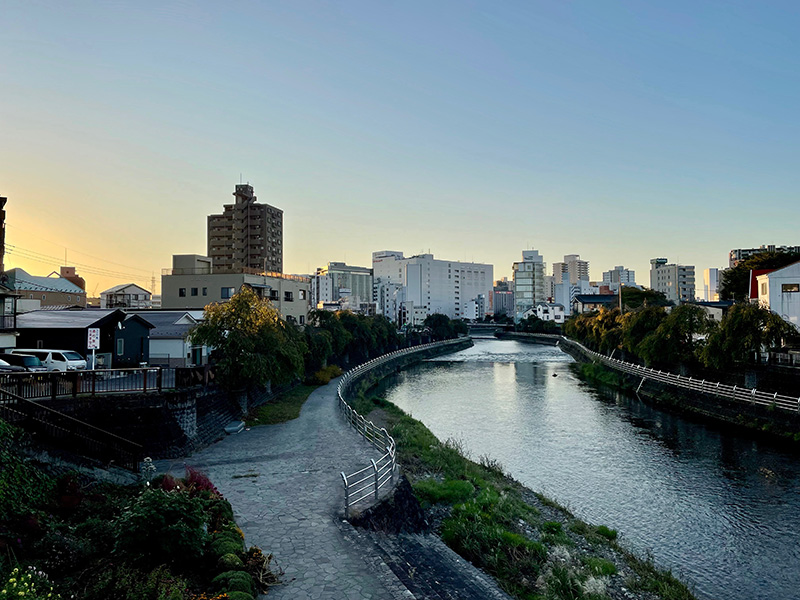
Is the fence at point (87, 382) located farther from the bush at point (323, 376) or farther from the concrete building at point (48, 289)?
the concrete building at point (48, 289)

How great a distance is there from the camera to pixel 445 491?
18688mm

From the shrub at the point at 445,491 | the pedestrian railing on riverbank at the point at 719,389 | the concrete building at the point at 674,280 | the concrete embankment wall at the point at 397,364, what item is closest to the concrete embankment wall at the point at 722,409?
the pedestrian railing on riverbank at the point at 719,389

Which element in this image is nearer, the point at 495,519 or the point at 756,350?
the point at 495,519

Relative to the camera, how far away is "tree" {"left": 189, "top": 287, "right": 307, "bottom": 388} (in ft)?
93.7

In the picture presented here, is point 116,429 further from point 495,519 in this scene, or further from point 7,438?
point 495,519

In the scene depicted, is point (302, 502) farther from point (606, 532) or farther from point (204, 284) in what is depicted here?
point (204, 284)

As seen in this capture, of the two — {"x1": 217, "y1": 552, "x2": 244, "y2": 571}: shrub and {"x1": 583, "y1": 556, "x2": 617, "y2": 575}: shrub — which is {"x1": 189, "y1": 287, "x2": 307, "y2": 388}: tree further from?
{"x1": 583, "y1": 556, "x2": 617, "y2": 575}: shrub

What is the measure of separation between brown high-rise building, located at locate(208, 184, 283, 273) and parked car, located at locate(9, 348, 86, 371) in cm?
9299

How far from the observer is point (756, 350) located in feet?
122

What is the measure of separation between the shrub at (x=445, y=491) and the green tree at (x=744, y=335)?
2704cm

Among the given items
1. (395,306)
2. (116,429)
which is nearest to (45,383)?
(116,429)

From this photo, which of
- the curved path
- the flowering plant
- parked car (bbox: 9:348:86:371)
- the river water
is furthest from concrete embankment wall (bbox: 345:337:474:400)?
the flowering plant

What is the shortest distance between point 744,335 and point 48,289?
86326 millimetres

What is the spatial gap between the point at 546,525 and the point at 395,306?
159023 mm
